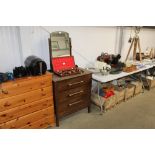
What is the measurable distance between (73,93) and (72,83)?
0.58 ft

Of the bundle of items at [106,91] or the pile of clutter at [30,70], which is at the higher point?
the pile of clutter at [30,70]

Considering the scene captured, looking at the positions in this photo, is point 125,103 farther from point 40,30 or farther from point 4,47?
point 4,47

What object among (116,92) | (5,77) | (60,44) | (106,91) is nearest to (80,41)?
(60,44)

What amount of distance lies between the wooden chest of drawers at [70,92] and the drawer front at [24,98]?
5.5 inches

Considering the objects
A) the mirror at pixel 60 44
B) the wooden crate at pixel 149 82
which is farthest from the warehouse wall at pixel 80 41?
the wooden crate at pixel 149 82

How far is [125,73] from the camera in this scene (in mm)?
2934

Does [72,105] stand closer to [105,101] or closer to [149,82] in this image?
[105,101]

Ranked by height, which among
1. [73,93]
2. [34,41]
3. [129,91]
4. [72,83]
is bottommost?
[129,91]

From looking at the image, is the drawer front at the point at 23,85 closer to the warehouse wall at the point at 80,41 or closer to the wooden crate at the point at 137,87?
the warehouse wall at the point at 80,41

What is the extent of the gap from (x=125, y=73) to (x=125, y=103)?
0.62 meters

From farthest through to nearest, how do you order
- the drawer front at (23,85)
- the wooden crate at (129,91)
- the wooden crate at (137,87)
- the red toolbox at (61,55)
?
the wooden crate at (137,87)
the wooden crate at (129,91)
the red toolbox at (61,55)
the drawer front at (23,85)

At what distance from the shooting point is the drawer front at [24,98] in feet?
5.78

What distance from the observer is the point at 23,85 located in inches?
72.3

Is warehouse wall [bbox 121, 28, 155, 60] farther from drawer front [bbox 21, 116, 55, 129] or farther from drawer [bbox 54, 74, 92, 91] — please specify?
drawer front [bbox 21, 116, 55, 129]
